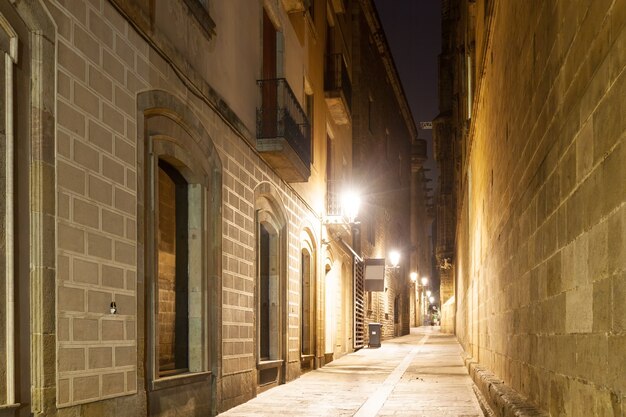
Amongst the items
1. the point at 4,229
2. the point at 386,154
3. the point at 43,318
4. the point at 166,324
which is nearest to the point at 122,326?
the point at 43,318

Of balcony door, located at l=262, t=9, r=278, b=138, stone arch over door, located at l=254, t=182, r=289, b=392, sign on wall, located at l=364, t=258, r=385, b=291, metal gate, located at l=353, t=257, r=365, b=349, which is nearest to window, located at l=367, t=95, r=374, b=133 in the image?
sign on wall, located at l=364, t=258, r=385, b=291

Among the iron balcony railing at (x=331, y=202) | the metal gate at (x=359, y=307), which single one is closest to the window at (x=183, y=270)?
the iron balcony railing at (x=331, y=202)

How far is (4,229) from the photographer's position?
4668mm

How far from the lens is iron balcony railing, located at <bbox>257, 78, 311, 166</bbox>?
11367 mm

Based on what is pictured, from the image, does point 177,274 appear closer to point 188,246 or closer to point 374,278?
point 188,246

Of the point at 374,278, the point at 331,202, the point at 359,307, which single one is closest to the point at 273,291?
the point at 331,202

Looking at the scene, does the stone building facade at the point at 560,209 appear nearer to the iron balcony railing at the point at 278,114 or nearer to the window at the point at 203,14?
the window at the point at 203,14

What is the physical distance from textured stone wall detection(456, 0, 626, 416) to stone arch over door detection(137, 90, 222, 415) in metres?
3.54

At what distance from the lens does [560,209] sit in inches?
174

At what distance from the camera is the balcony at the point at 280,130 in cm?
1129

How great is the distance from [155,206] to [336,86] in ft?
38.3

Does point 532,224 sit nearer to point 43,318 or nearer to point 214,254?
point 43,318

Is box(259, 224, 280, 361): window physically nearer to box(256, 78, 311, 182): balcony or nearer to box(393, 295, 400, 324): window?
box(256, 78, 311, 182): balcony

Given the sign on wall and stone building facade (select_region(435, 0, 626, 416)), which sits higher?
stone building facade (select_region(435, 0, 626, 416))
